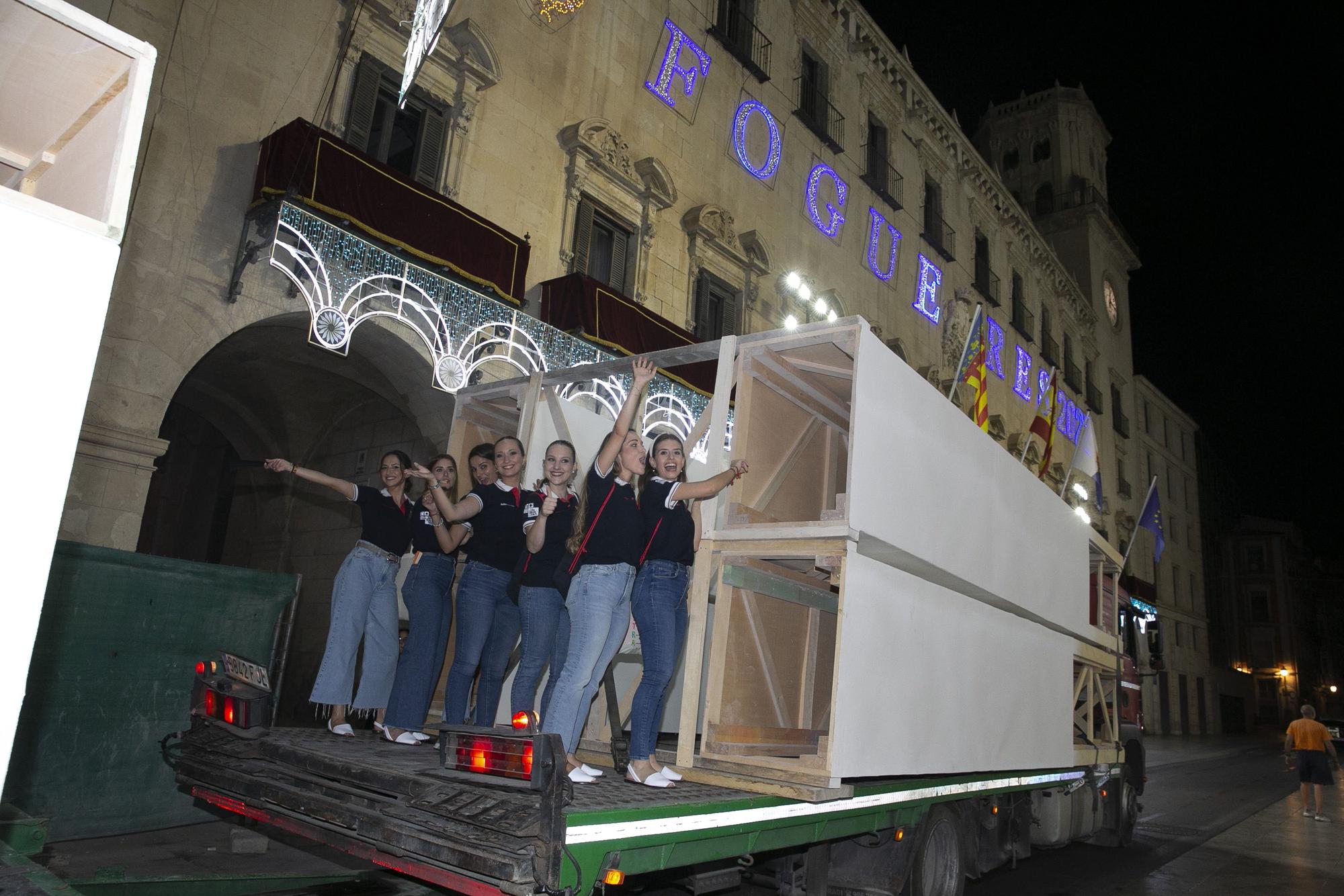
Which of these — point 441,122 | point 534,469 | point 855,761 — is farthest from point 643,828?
point 441,122

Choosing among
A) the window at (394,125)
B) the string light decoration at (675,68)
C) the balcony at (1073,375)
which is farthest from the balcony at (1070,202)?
→ the window at (394,125)

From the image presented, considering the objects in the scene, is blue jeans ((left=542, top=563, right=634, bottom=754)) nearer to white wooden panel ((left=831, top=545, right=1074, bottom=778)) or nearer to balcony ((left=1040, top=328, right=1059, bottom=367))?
white wooden panel ((left=831, top=545, right=1074, bottom=778))

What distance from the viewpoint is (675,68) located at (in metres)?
15.7

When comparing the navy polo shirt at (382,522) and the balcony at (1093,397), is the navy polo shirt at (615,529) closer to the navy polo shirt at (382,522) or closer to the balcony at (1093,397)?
the navy polo shirt at (382,522)

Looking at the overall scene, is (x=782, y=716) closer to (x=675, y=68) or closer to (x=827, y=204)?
(x=675, y=68)

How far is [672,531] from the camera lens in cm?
485

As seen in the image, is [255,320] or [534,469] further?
[255,320]

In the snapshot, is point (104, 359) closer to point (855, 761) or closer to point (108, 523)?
point (108, 523)

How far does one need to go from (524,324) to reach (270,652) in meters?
5.42

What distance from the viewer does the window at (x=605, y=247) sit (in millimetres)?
13664

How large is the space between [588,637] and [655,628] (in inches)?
14.2

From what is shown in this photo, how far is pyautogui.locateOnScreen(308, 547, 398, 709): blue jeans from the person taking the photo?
5.76 meters

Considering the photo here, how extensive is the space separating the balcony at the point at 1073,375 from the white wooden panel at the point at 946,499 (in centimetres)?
2536

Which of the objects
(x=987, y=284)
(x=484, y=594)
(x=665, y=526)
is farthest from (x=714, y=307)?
(x=987, y=284)
